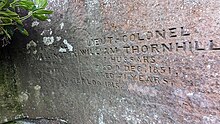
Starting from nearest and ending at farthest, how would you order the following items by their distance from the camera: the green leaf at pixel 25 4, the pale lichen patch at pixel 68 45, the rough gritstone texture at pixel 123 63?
the rough gritstone texture at pixel 123 63
the green leaf at pixel 25 4
the pale lichen patch at pixel 68 45

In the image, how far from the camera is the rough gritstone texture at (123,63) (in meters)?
0.69

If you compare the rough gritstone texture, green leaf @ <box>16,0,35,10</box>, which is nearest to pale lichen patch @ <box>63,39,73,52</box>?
the rough gritstone texture

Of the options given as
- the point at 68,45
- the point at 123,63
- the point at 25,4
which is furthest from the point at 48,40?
the point at 123,63

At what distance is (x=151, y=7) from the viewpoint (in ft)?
2.56

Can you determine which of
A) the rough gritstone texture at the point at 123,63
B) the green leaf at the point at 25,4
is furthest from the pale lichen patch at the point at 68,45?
the green leaf at the point at 25,4

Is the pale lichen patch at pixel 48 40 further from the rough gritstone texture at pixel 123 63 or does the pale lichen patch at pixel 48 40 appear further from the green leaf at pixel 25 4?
the green leaf at pixel 25 4

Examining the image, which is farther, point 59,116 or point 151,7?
point 59,116

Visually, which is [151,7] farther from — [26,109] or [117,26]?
[26,109]

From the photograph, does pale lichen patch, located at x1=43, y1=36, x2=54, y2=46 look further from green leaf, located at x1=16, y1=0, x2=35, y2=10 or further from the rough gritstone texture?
green leaf, located at x1=16, y1=0, x2=35, y2=10

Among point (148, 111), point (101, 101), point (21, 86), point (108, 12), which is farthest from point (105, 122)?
point (21, 86)

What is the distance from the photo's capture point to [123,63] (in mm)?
Answer: 875

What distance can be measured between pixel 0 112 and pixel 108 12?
0.85 metres

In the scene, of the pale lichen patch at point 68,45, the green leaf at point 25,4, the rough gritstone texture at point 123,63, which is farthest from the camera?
the pale lichen patch at point 68,45

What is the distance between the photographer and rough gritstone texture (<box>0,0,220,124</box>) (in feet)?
2.26
